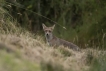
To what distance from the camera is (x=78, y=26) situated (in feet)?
61.1

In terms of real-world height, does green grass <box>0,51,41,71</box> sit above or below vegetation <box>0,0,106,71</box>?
below

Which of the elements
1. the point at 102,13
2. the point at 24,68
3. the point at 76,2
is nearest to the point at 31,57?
the point at 24,68

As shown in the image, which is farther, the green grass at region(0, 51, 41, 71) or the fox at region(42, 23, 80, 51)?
the fox at region(42, 23, 80, 51)

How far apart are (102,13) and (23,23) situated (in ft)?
12.2

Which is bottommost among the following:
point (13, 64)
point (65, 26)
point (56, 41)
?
point (13, 64)

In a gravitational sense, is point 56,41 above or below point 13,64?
above

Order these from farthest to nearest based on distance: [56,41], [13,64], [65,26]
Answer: [65,26] → [56,41] → [13,64]

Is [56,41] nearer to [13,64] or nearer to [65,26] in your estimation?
[65,26]

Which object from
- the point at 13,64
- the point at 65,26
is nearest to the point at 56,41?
the point at 65,26

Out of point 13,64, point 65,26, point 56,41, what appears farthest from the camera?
point 65,26

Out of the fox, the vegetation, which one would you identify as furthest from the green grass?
the fox

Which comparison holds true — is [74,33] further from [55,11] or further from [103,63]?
[103,63]

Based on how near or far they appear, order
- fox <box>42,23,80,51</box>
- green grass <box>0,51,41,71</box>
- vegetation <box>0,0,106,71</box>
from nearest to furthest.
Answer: green grass <box>0,51,41,71</box> < vegetation <box>0,0,106,71</box> < fox <box>42,23,80,51</box>

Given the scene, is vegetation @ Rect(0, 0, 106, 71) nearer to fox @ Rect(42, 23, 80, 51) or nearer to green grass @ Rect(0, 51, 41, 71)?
fox @ Rect(42, 23, 80, 51)
